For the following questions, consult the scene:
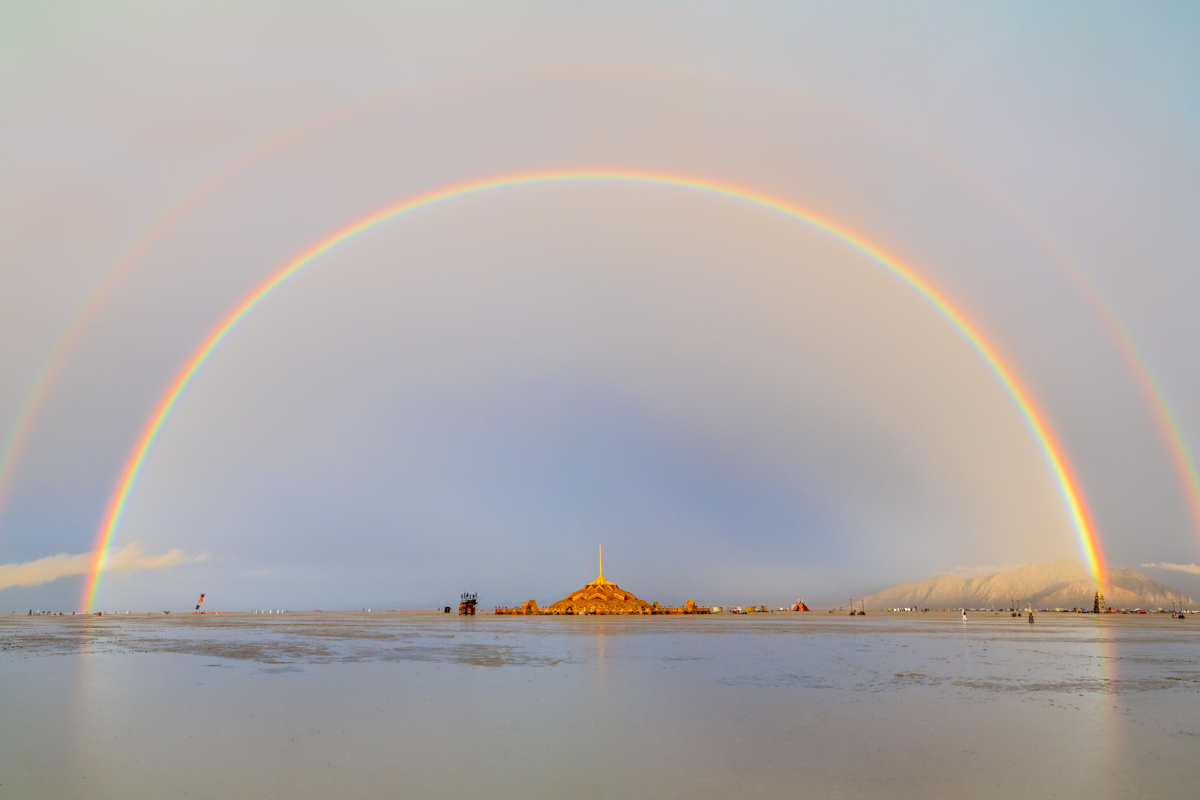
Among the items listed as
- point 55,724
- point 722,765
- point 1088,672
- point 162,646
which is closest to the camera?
point 722,765

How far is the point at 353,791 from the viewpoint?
16.1 meters

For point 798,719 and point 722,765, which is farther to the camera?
point 798,719

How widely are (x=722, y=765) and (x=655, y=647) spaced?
1703 inches

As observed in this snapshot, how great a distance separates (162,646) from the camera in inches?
2344

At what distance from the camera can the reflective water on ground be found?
16.7 metres

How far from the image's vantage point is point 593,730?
22.6m

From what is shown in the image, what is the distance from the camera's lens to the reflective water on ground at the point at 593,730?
16703 mm

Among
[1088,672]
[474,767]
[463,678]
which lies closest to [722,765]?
[474,767]

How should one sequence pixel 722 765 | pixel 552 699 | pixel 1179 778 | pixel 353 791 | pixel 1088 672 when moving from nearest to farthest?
1. pixel 353 791
2. pixel 1179 778
3. pixel 722 765
4. pixel 552 699
5. pixel 1088 672

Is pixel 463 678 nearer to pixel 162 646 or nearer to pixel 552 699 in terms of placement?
pixel 552 699

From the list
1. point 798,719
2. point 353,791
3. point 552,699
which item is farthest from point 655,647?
point 353,791

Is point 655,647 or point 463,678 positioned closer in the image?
point 463,678

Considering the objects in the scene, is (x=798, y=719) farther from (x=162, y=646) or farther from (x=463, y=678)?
(x=162, y=646)

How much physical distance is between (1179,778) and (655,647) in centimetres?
4530
